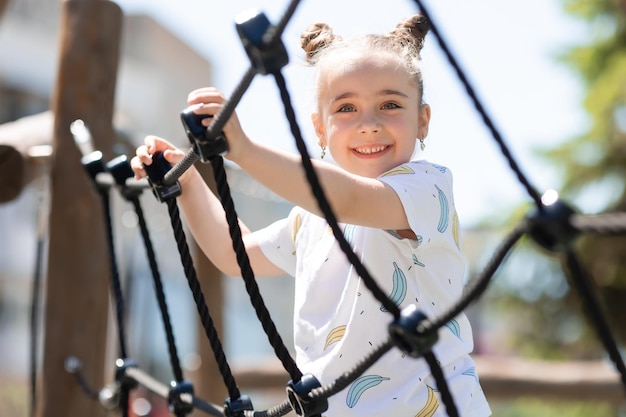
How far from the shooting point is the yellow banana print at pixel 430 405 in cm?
101

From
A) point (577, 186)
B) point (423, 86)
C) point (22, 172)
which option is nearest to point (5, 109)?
point (577, 186)

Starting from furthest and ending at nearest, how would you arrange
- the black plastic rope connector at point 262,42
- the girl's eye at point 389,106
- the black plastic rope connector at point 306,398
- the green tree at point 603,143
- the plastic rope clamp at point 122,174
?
1. the green tree at point 603,143
2. the plastic rope clamp at point 122,174
3. the girl's eye at point 389,106
4. the black plastic rope connector at point 306,398
5. the black plastic rope connector at point 262,42

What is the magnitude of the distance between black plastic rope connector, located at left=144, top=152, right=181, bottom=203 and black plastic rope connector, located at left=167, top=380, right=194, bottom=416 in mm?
294

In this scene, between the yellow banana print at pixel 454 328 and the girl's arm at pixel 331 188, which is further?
the yellow banana print at pixel 454 328

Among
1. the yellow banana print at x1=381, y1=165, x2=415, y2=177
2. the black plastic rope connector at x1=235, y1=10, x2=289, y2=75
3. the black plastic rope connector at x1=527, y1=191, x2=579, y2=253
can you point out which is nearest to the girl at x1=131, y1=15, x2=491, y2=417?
the yellow banana print at x1=381, y1=165, x2=415, y2=177

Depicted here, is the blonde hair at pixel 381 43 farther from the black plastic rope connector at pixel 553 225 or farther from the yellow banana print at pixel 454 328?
the black plastic rope connector at pixel 553 225

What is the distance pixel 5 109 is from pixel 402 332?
9239 millimetres

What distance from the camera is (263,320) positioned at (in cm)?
91

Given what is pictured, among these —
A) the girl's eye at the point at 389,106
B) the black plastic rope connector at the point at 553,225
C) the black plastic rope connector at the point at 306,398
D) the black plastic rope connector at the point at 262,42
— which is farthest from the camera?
the girl's eye at the point at 389,106

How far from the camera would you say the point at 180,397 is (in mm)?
1237

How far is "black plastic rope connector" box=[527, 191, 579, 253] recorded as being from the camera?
61cm

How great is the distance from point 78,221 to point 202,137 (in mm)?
1069

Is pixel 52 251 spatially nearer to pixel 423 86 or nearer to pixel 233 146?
pixel 423 86

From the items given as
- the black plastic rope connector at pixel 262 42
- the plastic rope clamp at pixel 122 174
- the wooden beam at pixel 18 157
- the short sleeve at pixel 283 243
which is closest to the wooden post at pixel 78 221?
the wooden beam at pixel 18 157
